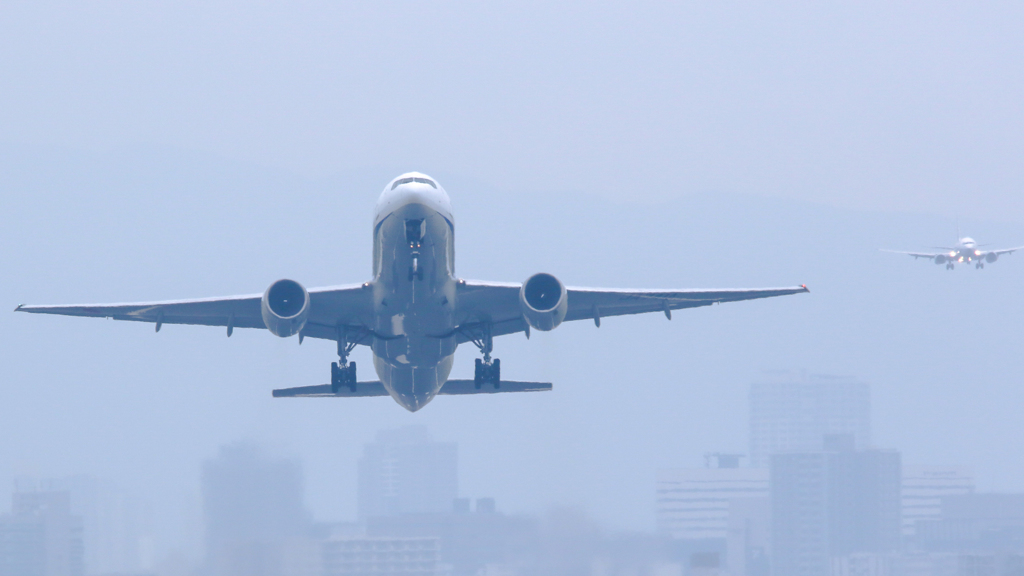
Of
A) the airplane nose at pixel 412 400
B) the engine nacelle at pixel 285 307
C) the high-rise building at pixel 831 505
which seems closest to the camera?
the engine nacelle at pixel 285 307

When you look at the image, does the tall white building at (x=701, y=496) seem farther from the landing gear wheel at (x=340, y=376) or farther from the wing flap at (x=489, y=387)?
the landing gear wheel at (x=340, y=376)

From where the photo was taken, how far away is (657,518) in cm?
5375

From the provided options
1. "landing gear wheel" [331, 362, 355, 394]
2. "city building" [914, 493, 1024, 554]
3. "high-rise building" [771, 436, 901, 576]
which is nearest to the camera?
"landing gear wheel" [331, 362, 355, 394]

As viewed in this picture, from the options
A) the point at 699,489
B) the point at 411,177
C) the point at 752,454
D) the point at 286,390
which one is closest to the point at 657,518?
the point at 699,489

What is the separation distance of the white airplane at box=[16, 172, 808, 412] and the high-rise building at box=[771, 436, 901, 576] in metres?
27.8

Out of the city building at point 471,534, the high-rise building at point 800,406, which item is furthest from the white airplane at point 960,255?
the city building at point 471,534

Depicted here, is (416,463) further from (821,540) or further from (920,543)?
(920,543)

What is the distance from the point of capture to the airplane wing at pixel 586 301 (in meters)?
32.2

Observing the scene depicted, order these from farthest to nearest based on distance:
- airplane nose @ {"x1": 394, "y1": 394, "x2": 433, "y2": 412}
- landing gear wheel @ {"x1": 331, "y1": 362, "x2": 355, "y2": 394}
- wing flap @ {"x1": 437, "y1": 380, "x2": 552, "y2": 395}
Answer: airplane nose @ {"x1": 394, "y1": 394, "x2": 433, "y2": 412} < landing gear wheel @ {"x1": 331, "y1": 362, "x2": 355, "y2": 394} < wing flap @ {"x1": 437, "y1": 380, "x2": 552, "y2": 395}

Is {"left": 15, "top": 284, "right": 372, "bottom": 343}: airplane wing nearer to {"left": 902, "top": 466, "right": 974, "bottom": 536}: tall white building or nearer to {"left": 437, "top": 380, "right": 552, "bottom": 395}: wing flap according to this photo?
{"left": 437, "top": 380, "right": 552, "bottom": 395}: wing flap

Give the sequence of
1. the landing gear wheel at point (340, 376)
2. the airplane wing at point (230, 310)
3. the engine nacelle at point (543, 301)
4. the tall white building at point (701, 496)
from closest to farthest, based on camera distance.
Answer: the engine nacelle at point (543, 301)
the airplane wing at point (230, 310)
the landing gear wheel at point (340, 376)
the tall white building at point (701, 496)

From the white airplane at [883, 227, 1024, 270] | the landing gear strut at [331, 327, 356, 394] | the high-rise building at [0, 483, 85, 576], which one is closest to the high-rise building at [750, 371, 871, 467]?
the white airplane at [883, 227, 1024, 270]

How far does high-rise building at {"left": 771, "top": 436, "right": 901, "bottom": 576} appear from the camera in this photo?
206 ft

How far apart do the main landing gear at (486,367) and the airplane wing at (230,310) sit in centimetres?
322
